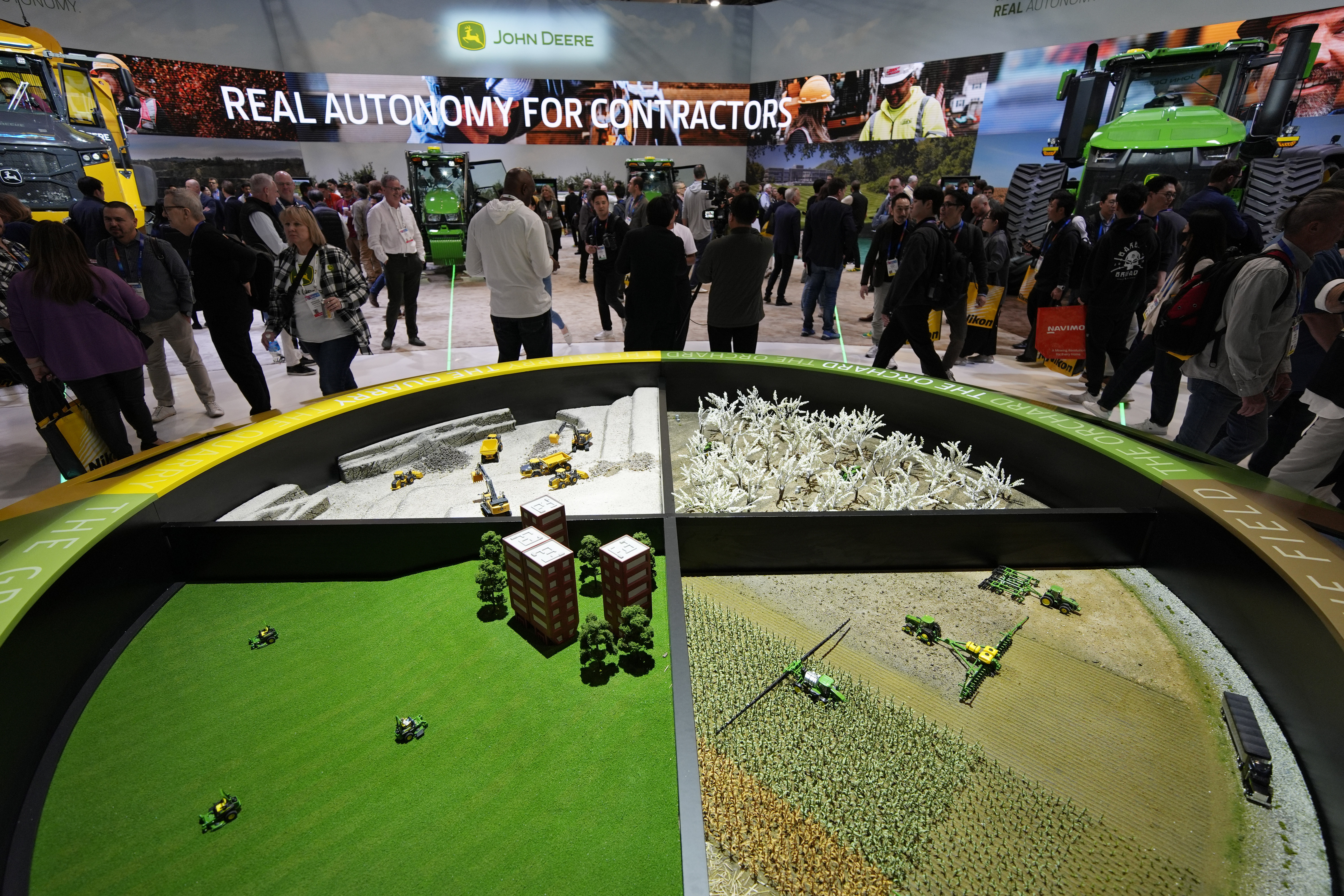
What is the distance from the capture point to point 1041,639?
210cm

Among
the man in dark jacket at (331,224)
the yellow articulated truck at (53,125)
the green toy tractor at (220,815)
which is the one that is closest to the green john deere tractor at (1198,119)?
the man in dark jacket at (331,224)

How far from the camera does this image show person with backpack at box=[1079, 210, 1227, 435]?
119 inches

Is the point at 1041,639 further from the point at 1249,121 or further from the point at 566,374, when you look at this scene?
the point at 1249,121

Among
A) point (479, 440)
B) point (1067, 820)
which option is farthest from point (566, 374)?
point (1067, 820)

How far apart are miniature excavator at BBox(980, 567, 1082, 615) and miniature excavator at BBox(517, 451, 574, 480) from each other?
6.79 ft

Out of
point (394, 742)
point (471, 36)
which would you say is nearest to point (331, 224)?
point (394, 742)

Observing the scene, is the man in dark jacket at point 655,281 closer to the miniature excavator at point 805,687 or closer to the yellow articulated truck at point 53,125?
the miniature excavator at point 805,687

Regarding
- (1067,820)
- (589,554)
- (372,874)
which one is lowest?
(1067,820)

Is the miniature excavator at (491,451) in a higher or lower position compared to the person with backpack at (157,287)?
lower

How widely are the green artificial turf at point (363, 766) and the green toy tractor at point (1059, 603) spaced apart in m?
1.47

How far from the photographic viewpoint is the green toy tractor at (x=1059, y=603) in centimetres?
223

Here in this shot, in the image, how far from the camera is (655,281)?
4.07 m

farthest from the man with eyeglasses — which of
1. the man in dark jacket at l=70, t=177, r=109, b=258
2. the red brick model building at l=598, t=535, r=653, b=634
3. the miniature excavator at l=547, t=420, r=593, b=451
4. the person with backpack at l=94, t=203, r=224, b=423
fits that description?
the red brick model building at l=598, t=535, r=653, b=634

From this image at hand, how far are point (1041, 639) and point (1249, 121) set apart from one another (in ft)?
31.7
